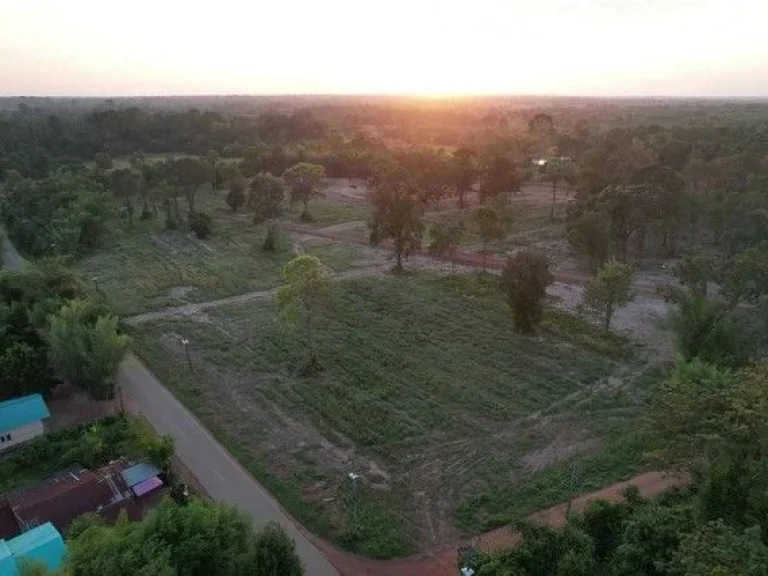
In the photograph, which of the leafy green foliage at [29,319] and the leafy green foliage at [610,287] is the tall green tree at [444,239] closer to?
the leafy green foliage at [610,287]

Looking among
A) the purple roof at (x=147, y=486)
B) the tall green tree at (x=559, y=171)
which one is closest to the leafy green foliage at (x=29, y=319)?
the purple roof at (x=147, y=486)

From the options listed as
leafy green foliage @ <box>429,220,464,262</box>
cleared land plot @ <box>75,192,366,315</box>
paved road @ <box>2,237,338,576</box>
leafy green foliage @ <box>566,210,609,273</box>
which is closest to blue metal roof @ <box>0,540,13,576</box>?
paved road @ <box>2,237,338,576</box>

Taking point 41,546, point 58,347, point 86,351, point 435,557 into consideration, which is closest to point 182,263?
point 58,347

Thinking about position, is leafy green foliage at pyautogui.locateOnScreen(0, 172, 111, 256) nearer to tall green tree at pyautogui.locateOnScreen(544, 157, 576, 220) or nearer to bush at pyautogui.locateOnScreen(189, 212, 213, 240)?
bush at pyautogui.locateOnScreen(189, 212, 213, 240)

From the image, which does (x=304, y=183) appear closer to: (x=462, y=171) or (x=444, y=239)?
(x=462, y=171)

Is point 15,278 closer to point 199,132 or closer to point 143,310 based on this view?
point 143,310

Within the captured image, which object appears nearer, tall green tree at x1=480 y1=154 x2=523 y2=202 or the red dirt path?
the red dirt path
